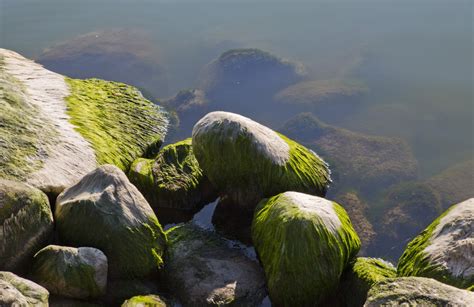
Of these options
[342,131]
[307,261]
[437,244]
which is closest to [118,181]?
[307,261]

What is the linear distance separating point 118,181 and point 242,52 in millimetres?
15944

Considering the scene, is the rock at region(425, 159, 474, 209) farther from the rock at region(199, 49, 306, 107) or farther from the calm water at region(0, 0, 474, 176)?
the rock at region(199, 49, 306, 107)

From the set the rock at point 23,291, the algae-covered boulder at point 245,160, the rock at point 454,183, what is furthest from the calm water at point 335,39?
the rock at point 23,291

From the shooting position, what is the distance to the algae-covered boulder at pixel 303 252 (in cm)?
669

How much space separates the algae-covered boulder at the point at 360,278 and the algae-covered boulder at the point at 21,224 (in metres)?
3.88

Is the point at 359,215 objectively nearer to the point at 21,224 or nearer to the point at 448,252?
the point at 448,252

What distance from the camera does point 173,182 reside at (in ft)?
30.3

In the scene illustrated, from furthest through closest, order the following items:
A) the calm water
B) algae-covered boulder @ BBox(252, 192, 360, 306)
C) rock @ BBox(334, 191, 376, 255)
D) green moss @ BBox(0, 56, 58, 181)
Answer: the calm water, rock @ BBox(334, 191, 376, 255), green moss @ BBox(0, 56, 58, 181), algae-covered boulder @ BBox(252, 192, 360, 306)

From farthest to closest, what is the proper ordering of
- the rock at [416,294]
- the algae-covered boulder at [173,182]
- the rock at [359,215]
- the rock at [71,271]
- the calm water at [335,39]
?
the calm water at [335,39] < the rock at [359,215] < the algae-covered boulder at [173,182] < the rock at [71,271] < the rock at [416,294]

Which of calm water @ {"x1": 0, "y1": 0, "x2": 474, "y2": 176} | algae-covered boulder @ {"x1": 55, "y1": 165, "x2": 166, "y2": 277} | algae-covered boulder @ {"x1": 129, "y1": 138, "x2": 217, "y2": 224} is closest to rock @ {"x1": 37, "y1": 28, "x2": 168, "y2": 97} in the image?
Result: calm water @ {"x1": 0, "y1": 0, "x2": 474, "y2": 176}

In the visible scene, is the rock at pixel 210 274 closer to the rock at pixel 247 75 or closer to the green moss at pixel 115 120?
the green moss at pixel 115 120

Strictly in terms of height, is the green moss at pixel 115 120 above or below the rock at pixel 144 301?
above

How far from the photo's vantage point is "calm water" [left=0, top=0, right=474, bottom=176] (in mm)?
17875

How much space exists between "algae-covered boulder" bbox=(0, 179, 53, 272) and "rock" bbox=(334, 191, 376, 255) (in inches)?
224
